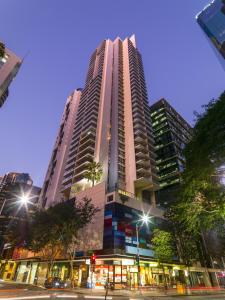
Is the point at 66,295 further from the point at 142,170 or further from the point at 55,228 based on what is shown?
the point at 142,170

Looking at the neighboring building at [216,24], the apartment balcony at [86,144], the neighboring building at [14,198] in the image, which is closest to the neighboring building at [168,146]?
the apartment balcony at [86,144]

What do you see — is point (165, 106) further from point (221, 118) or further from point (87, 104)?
point (221, 118)

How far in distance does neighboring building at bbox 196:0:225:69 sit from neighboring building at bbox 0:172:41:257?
8403cm

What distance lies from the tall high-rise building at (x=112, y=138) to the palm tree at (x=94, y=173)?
1.66m

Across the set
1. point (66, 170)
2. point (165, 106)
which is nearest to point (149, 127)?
point (165, 106)

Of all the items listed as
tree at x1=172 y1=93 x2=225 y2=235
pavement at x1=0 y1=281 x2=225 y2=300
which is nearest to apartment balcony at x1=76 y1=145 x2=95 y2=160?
pavement at x1=0 y1=281 x2=225 y2=300

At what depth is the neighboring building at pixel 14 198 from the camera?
49931 mm

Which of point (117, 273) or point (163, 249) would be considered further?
point (163, 249)

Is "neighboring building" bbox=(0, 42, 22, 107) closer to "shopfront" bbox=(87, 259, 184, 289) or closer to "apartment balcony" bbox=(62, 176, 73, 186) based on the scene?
"apartment balcony" bbox=(62, 176, 73, 186)

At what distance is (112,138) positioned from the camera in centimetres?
7294

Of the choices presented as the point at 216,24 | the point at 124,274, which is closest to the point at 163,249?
the point at 124,274

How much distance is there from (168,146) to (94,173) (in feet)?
141

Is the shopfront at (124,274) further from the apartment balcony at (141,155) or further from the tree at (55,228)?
the apartment balcony at (141,155)

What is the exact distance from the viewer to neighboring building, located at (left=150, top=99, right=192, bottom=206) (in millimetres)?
80144
